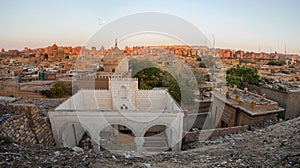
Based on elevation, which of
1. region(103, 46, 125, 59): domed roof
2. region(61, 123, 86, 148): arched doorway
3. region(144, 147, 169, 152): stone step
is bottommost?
region(144, 147, 169, 152): stone step

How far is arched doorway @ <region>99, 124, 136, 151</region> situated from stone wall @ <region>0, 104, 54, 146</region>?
2.14m

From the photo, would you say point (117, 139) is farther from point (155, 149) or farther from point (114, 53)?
point (114, 53)

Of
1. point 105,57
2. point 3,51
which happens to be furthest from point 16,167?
point 3,51

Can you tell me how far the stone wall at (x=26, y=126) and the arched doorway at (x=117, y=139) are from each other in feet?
7.04

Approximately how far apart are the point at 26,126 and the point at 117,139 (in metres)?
3.82

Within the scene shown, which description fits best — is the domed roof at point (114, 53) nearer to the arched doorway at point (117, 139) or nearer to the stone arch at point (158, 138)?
the arched doorway at point (117, 139)

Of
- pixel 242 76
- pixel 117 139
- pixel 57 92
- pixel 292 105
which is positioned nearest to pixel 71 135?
pixel 117 139

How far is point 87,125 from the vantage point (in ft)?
24.2

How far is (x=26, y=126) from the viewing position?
6.31 m

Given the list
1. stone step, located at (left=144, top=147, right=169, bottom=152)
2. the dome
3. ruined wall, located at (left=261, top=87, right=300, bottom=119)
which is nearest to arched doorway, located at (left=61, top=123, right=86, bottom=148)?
stone step, located at (left=144, top=147, right=169, bottom=152)

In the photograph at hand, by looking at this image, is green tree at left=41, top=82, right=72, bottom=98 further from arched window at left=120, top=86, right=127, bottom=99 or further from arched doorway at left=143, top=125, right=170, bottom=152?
arched doorway at left=143, top=125, right=170, bottom=152

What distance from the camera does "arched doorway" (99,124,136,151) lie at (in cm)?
804

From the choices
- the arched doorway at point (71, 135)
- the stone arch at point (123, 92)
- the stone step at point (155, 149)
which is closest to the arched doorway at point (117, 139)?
the stone step at point (155, 149)

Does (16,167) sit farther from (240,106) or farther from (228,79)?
(228,79)
